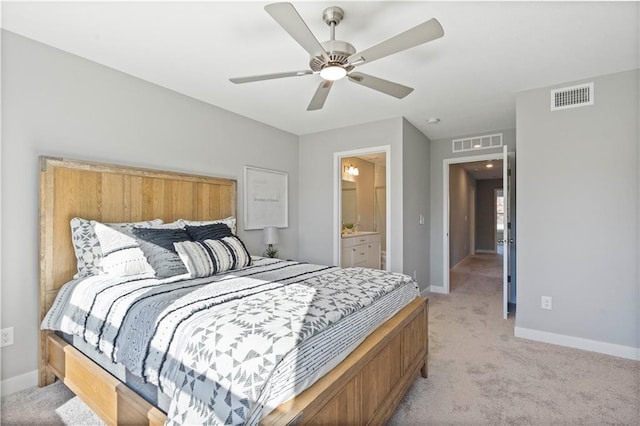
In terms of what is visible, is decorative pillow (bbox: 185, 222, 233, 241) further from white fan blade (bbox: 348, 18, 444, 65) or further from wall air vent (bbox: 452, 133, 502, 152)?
wall air vent (bbox: 452, 133, 502, 152)

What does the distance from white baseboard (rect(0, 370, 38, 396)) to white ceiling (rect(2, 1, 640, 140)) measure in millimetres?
2376

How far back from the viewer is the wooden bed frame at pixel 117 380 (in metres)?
1.31

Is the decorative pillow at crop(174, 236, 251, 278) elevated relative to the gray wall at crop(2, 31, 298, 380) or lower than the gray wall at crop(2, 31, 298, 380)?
lower

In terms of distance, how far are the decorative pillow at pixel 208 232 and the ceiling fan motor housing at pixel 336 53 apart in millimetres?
1601

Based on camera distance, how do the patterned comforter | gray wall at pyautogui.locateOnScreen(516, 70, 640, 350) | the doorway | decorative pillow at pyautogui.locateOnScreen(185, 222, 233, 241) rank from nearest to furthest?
1. the patterned comforter
2. decorative pillow at pyautogui.locateOnScreen(185, 222, 233, 241)
3. gray wall at pyautogui.locateOnScreen(516, 70, 640, 350)
4. the doorway

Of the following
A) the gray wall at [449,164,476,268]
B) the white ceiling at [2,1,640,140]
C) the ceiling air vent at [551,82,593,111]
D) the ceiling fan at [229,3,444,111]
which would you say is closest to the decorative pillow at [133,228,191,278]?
the ceiling fan at [229,3,444,111]

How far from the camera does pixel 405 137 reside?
152 inches

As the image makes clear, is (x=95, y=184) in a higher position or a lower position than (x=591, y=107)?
lower

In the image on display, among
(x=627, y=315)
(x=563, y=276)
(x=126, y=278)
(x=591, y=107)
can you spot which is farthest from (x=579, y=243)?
(x=126, y=278)

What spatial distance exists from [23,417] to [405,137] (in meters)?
4.20

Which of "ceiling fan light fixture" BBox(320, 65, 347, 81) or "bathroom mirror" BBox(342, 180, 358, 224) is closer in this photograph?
"ceiling fan light fixture" BBox(320, 65, 347, 81)

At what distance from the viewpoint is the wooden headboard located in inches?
83.4

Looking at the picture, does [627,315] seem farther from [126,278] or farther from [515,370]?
[126,278]

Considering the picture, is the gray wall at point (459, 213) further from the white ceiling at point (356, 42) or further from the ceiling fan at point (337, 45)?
the ceiling fan at point (337, 45)
